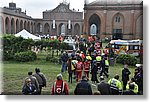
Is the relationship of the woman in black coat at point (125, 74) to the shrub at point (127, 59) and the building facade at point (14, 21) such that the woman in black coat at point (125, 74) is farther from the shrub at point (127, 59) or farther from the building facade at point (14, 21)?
the building facade at point (14, 21)

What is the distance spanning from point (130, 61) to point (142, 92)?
781mm

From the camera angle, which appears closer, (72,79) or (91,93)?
(91,93)

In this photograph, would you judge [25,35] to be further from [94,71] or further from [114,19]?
[114,19]

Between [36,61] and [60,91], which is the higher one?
[36,61]

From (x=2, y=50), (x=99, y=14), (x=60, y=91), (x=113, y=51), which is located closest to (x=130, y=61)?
(x=113, y=51)

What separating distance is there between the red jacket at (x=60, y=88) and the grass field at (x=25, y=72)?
0.15 meters

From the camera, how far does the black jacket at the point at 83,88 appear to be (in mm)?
5331

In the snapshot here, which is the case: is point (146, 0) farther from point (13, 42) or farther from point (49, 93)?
point (13, 42)

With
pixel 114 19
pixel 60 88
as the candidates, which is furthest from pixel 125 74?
pixel 60 88

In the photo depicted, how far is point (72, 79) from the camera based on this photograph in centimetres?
603

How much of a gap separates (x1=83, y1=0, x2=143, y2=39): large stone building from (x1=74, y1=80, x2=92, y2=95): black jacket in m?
1.45

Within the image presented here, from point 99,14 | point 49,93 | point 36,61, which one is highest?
point 99,14

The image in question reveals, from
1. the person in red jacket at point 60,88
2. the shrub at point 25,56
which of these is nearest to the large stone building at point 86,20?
the shrub at point 25,56

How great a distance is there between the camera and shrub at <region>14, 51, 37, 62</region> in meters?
6.82
